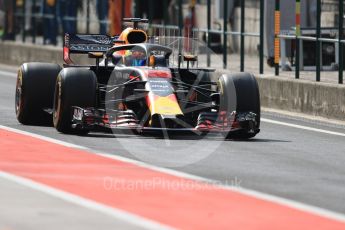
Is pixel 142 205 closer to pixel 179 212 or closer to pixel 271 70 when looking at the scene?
pixel 179 212

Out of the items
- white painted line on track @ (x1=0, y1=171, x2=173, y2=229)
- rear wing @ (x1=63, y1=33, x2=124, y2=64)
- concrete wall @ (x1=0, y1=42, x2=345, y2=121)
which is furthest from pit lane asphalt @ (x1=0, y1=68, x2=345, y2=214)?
white painted line on track @ (x1=0, y1=171, x2=173, y2=229)

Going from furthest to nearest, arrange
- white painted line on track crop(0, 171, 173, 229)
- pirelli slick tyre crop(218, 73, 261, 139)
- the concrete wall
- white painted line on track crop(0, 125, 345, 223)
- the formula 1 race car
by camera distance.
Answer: the concrete wall → pirelli slick tyre crop(218, 73, 261, 139) → the formula 1 race car → white painted line on track crop(0, 125, 345, 223) → white painted line on track crop(0, 171, 173, 229)

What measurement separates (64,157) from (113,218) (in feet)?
15.2

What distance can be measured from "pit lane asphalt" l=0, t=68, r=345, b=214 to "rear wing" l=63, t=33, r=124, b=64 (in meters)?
1.32

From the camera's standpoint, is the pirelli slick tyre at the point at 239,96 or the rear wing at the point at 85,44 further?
the rear wing at the point at 85,44

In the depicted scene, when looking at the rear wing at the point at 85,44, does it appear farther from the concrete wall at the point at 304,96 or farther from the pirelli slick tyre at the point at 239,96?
the concrete wall at the point at 304,96

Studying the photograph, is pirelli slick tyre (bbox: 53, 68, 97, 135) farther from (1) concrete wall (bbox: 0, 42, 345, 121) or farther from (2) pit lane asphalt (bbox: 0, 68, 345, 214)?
(1) concrete wall (bbox: 0, 42, 345, 121)

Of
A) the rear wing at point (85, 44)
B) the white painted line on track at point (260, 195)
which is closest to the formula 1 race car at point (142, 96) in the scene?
the rear wing at point (85, 44)

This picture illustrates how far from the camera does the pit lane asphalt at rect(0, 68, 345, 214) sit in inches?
519

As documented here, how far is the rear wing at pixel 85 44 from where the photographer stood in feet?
66.3

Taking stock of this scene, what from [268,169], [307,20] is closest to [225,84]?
[268,169]

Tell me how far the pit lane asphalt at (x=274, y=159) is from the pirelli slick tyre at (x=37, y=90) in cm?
27

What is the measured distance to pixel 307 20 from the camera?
105ft

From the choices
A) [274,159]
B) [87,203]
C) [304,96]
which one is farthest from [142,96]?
[87,203]
